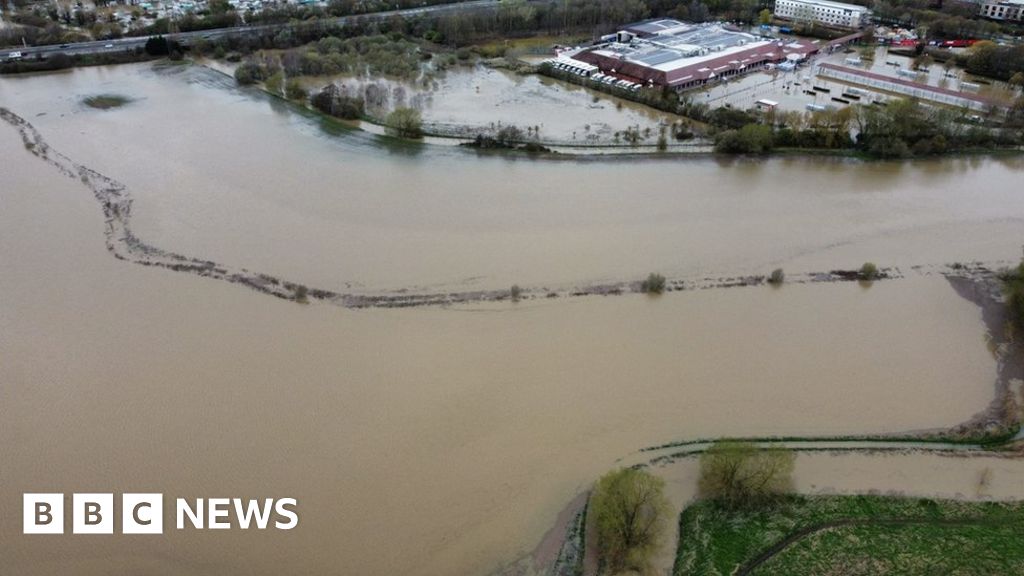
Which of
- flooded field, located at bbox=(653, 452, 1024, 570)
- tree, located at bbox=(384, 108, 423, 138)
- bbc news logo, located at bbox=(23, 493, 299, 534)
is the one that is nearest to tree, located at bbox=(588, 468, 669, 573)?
flooded field, located at bbox=(653, 452, 1024, 570)

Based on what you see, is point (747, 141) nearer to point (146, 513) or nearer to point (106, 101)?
point (146, 513)

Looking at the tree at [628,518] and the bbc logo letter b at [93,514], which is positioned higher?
the tree at [628,518]

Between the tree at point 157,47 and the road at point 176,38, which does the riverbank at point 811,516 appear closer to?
the tree at point 157,47

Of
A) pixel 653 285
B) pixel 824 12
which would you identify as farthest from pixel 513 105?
pixel 824 12

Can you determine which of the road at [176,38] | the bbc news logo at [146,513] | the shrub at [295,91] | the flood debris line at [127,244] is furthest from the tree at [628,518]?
the road at [176,38]

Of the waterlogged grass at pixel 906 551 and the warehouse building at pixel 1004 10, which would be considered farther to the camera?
the warehouse building at pixel 1004 10

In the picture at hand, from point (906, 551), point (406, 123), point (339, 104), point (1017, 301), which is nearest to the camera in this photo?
point (906, 551)
